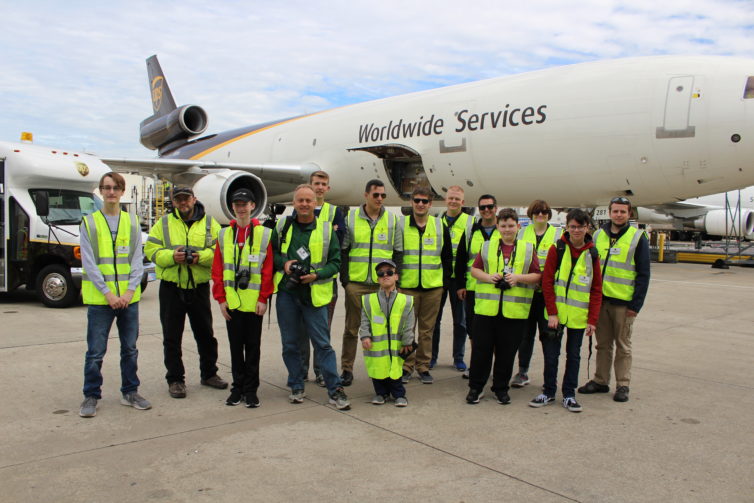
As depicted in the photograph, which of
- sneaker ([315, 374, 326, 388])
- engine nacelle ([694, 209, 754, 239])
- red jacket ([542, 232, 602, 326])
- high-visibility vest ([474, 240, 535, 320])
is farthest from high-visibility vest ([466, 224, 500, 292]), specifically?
engine nacelle ([694, 209, 754, 239])

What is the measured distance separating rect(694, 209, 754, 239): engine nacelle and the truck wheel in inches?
663

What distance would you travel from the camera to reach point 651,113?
10523 millimetres

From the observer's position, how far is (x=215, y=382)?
5.22m

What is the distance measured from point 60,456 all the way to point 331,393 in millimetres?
1872

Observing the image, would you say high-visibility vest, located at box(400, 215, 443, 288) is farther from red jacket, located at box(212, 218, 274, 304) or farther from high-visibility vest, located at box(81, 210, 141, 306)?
high-visibility vest, located at box(81, 210, 141, 306)

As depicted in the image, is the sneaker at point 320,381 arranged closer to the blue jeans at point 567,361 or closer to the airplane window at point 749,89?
the blue jeans at point 567,361

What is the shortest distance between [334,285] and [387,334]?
2.65 ft

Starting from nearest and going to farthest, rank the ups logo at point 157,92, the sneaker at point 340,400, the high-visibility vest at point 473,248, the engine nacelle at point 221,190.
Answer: the sneaker at point 340,400
the high-visibility vest at point 473,248
the engine nacelle at point 221,190
the ups logo at point 157,92

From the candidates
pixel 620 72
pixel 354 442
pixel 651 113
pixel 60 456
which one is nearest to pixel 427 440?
pixel 354 442

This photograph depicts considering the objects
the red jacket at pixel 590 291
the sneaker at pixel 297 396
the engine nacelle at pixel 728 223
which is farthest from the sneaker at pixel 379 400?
the engine nacelle at pixel 728 223

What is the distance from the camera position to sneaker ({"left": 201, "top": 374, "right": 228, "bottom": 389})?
5.19 m

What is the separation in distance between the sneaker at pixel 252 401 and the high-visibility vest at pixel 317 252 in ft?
2.69

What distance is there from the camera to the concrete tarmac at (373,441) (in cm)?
324

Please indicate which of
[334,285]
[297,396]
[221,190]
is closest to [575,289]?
[334,285]
